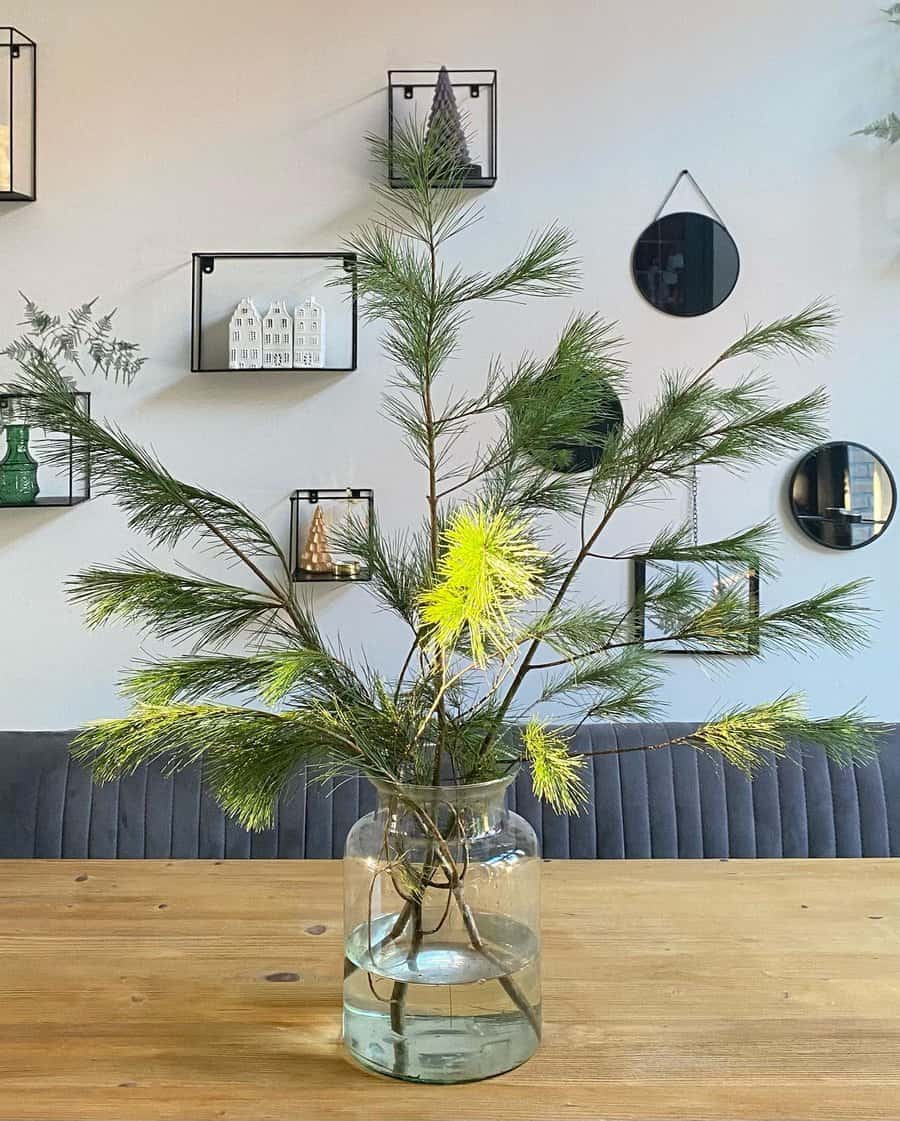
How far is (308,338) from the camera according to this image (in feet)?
7.72

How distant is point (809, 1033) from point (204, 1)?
2403 mm

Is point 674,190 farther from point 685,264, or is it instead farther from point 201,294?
point 201,294

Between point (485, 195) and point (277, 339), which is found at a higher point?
point (485, 195)

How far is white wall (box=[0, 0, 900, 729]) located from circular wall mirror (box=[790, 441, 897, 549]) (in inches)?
1.6

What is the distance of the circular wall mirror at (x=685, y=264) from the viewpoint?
7.88 ft

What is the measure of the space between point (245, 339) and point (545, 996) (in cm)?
168

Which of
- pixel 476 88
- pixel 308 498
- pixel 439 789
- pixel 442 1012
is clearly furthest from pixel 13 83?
pixel 442 1012

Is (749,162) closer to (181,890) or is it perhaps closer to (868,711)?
(868,711)

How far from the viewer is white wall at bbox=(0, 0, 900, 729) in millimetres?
2396

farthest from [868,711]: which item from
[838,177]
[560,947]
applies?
[560,947]

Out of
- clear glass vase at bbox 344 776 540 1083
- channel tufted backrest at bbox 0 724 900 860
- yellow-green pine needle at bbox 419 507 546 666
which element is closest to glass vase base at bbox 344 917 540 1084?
clear glass vase at bbox 344 776 540 1083

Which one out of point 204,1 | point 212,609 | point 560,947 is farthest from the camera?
point 204,1

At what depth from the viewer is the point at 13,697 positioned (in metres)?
2.49

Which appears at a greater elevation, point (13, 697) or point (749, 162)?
point (749, 162)
